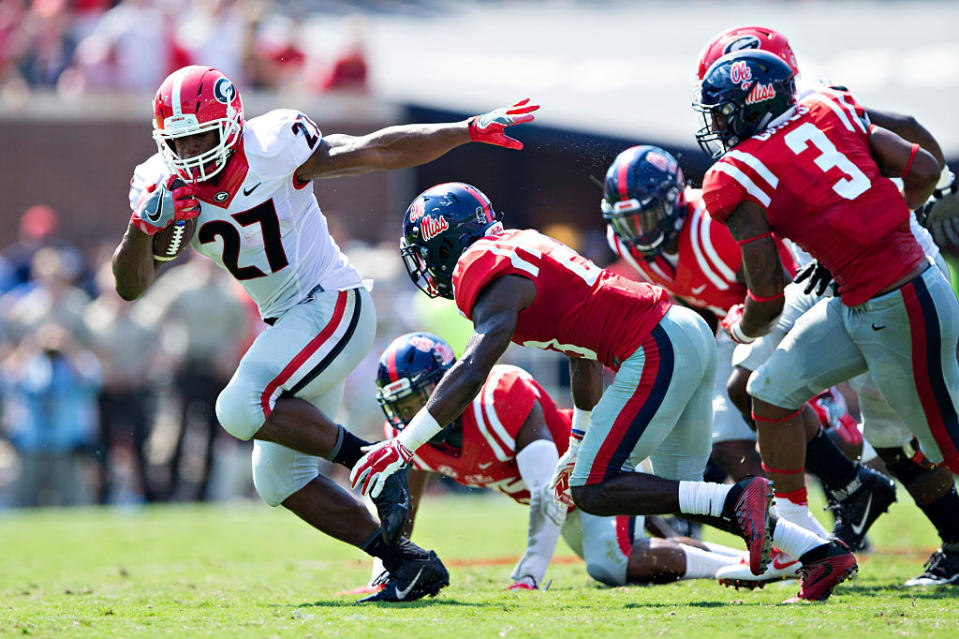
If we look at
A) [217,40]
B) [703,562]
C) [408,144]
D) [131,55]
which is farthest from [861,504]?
[131,55]

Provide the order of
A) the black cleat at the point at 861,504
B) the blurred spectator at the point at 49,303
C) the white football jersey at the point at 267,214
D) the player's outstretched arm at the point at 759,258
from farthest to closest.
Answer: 1. the blurred spectator at the point at 49,303
2. the black cleat at the point at 861,504
3. the white football jersey at the point at 267,214
4. the player's outstretched arm at the point at 759,258

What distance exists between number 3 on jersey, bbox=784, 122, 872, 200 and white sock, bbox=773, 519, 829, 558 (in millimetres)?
1243

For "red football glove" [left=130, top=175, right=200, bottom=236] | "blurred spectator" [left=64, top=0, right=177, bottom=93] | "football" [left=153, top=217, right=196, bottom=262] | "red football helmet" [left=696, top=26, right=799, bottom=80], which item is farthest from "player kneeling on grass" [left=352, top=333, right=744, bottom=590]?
"blurred spectator" [left=64, top=0, right=177, bottom=93]

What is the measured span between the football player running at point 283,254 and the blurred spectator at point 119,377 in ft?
21.0

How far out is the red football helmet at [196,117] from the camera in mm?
5129

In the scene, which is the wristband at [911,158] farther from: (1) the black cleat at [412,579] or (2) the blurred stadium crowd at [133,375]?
(2) the blurred stadium crowd at [133,375]

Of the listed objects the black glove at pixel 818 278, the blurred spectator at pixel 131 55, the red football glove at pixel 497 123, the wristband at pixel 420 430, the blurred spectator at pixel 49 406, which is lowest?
the blurred spectator at pixel 49 406

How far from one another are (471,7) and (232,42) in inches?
284

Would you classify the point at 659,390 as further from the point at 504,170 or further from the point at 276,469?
the point at 504,170

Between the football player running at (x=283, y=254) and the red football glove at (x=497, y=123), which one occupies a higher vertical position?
the red football glove at (x=497, y=123)

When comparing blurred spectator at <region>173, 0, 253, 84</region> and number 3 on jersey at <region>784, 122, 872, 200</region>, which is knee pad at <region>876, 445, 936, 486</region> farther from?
blurred spectator at <region>173, 0, 253, 84</region>

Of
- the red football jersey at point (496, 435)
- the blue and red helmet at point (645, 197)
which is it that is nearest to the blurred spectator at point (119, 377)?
the red football jersey at point (496, 435)

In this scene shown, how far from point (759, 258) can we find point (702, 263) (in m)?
1.05

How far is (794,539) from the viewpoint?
468cm
